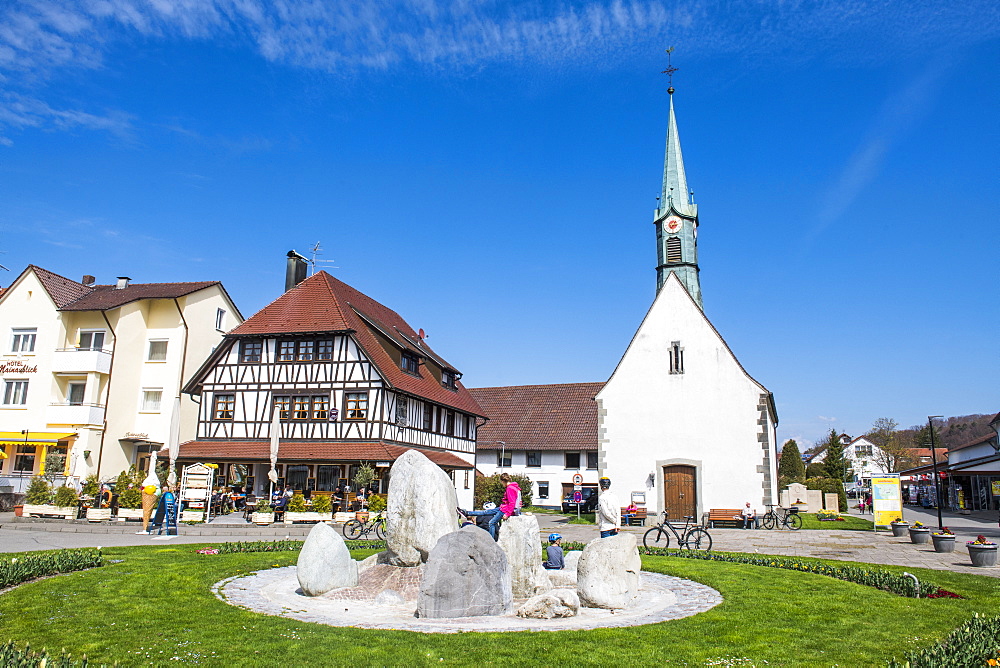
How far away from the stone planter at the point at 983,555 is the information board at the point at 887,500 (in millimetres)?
12060

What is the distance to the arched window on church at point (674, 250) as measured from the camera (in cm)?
3625

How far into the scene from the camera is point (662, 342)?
31.8 m

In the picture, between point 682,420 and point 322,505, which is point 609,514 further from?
point 682,420

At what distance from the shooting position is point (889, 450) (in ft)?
289

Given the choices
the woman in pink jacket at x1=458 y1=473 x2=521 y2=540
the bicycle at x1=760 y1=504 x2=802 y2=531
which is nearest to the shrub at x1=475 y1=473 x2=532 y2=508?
the bicycle at x1=760 y1=504 x2=802 y2=531

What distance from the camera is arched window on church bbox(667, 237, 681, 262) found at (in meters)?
36.2

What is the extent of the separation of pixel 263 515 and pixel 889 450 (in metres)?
83.7

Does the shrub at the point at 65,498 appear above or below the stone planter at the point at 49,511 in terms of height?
above

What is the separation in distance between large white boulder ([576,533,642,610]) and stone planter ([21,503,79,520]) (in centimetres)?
2415

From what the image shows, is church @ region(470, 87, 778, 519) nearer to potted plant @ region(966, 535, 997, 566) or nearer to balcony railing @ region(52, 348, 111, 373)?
potted plant @ region(966, 535, 997, 566)

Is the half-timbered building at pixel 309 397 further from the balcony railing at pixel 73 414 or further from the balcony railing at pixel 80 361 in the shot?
the balcony railing at pixel 80 361

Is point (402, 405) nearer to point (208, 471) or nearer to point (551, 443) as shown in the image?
point (208, 471)

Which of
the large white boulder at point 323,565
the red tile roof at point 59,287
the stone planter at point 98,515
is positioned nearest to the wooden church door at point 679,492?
the large white boulder at point 323,565

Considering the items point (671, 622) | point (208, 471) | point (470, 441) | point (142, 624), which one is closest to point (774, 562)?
point (671, 622)
